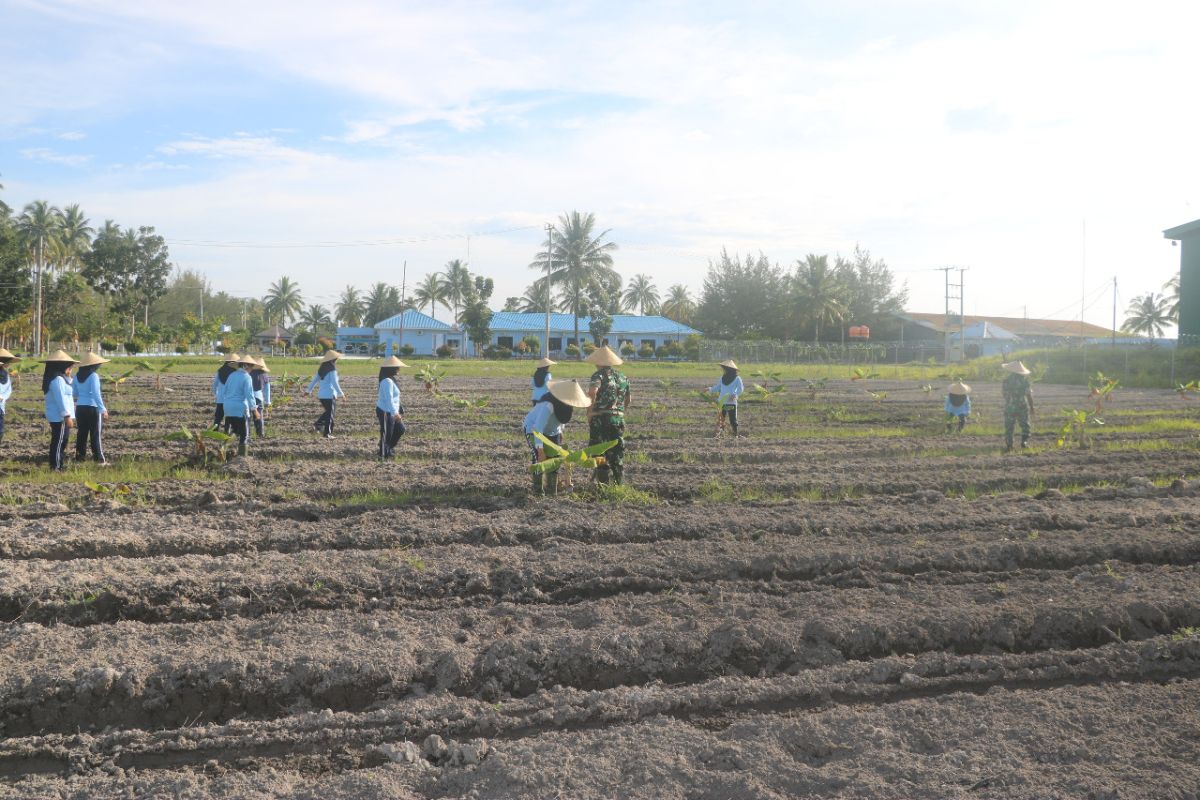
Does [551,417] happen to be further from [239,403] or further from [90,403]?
[90,403]

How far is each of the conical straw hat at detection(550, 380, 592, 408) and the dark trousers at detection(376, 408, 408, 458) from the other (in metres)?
3.35

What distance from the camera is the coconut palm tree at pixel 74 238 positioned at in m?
66.2

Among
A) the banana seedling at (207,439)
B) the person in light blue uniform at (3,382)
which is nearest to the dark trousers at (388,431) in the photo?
the banana seedling at (207,439)

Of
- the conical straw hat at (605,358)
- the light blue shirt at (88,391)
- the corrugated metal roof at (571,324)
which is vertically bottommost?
the light blue shirt at (88,391)

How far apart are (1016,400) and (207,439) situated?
11521 mm

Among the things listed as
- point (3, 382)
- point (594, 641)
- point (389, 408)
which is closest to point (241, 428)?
point (389, 408)

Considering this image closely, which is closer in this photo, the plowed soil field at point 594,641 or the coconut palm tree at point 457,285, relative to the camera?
the plowed soil field at point 594,641

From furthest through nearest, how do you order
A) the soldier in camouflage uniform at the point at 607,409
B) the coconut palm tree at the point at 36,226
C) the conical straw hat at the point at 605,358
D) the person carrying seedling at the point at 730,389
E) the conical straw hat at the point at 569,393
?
the coconut palm tree at the point at 36,226, the person carrying seedling at the point at 730,389, the conical straw hat at the point at 605,358, the soldier in camouflage uniform at the point at 607,409, the conical straw hat at the point at 569,393

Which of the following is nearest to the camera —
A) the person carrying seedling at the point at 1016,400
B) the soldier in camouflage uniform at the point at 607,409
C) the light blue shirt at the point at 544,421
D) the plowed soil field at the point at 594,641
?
the plowed soil field at the point at 594,641

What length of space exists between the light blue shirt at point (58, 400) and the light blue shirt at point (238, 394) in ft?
5.72

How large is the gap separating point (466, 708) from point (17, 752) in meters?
1.92

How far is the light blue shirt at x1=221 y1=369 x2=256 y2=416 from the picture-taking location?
1078 centimetres

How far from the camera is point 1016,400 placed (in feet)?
43.0

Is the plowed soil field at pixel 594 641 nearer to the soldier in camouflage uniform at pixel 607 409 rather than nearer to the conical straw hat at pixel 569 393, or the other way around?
the soldier in camouflage uniform at pixel 607 409
